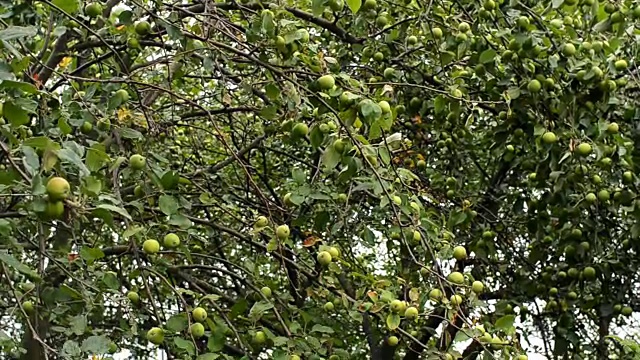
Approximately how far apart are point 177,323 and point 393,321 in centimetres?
58

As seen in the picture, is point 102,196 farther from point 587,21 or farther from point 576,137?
point 587,21

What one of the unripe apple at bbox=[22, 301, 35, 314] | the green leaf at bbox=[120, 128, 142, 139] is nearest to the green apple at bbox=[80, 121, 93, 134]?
the green leaf at bbox=[120, 128, 142, 139]

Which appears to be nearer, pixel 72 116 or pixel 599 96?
pixel 72 116

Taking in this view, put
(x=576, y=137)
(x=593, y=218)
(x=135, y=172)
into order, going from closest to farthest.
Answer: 1. (x=135, y=172)
2. (x=576, y=137)
3. (x=593, y=218)

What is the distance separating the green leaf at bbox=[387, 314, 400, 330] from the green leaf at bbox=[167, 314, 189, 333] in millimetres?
543

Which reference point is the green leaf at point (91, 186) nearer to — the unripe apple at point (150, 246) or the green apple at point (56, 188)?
the green apple at point (56, 188)

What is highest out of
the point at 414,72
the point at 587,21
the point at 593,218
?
the point at 587,21

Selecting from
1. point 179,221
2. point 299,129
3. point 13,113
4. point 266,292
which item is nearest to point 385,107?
point 299,129

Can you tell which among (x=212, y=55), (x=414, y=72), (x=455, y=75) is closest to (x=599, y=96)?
(x=455, y=75)

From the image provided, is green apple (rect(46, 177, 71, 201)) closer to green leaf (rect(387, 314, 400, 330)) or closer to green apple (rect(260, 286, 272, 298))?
green leaf (rect(387, 314, 400, 330))

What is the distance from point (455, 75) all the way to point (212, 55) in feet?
3.33

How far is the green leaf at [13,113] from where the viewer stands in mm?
1619

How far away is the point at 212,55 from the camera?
2.53 m

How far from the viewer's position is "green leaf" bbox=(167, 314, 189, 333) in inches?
84.2
